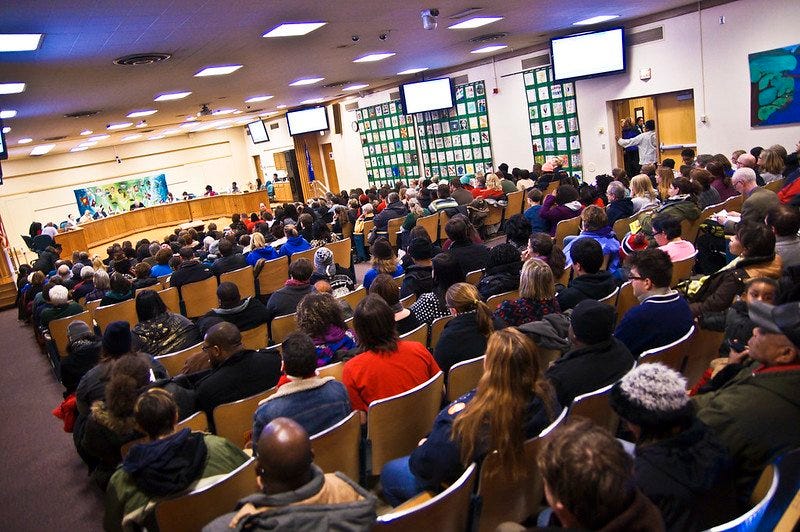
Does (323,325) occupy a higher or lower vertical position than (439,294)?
higher

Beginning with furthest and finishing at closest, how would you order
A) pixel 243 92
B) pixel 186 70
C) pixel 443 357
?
pixel 243 92, pixel 186 70, pixel 443 357

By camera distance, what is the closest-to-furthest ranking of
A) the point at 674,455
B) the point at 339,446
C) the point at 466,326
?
1. the point at 674,455
2. the point at 339,446
3. the point at 466,326

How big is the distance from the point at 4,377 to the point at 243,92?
750 centimetres

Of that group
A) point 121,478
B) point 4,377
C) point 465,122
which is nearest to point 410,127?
point 465,122

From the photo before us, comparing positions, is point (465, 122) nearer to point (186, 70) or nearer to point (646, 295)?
point (186, 70)

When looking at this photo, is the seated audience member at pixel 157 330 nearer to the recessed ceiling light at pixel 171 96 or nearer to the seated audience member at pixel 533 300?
the seated audience member at pixel 533 300

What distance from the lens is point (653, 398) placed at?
1.88 meters

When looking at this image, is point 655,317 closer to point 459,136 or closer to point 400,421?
point 400,421

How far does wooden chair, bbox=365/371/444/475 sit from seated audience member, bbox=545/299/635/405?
607mm

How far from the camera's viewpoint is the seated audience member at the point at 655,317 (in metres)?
3.20

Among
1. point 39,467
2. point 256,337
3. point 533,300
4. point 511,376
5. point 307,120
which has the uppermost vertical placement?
point 307,120

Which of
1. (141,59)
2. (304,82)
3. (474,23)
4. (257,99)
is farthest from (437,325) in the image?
(257,99)

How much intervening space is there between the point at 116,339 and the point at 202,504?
6.21 feet

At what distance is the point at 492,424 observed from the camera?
2.19 metres
